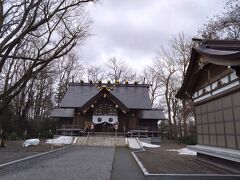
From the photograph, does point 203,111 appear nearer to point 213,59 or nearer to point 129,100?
point 213,59

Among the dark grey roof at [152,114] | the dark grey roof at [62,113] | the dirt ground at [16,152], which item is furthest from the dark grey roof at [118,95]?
the dirt ground at [16,152]

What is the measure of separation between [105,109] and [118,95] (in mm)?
5215

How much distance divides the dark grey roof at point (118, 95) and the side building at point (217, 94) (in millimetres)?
21721

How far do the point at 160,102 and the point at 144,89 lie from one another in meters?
11.1

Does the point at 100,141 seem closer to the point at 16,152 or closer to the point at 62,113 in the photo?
the point at 62,113

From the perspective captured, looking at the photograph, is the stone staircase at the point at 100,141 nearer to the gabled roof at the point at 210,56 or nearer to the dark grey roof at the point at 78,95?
the dark grey roof at the point at 78,95

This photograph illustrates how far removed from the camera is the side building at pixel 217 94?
349 inches

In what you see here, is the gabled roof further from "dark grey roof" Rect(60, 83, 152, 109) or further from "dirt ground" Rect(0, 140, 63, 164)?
"dark grey roof" Rect(60, 83, 152, 109)

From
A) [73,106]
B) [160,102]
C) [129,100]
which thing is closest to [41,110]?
[73,106]

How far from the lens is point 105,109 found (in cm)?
3303

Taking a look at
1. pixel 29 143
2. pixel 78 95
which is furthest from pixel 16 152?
pixel 78 95

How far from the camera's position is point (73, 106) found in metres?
34.2

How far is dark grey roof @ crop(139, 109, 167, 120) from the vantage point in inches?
1333

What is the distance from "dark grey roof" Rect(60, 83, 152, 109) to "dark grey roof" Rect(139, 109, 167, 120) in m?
0.95
